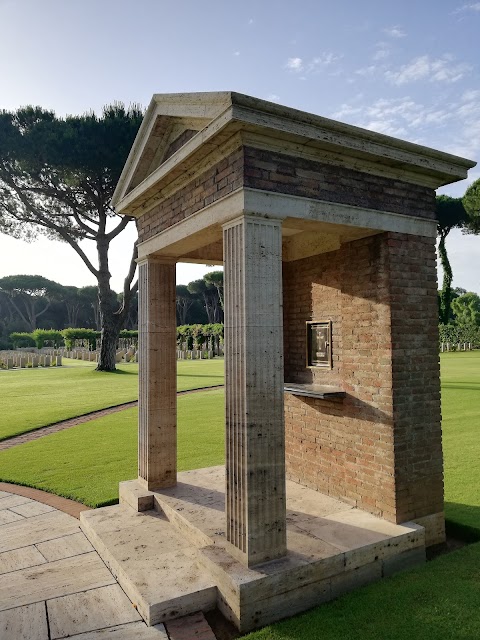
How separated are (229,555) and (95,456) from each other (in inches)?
203

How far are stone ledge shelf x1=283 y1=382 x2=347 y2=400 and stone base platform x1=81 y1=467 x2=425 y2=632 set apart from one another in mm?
1304

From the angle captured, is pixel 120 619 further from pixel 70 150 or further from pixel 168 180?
pixel 70 150

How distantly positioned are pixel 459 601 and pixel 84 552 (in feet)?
12.3

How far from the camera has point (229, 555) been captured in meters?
4.05

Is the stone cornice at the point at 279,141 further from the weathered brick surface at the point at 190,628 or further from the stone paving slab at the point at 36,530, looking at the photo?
the stone paving slab at the point at 36,530

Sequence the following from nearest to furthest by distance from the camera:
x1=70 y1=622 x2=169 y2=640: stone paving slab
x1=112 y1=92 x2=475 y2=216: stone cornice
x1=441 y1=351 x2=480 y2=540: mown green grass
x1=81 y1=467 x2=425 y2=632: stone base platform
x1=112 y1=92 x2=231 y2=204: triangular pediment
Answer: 1. x1=70 y1=622 x2=169 y2=640: stone paving slab
2. x1=81 y1=467 x2=425 y2=632: stone base platform
3. x1=112 y1=92 x2=475 y2=216: stone cornice
4. x1=112 y1=92 x2=231 y2=204: triangular pediment
5. x1=441 y1=351 x2=480 y2=540: mown green grass

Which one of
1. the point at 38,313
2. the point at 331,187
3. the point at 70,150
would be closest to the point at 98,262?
the point at 70,150

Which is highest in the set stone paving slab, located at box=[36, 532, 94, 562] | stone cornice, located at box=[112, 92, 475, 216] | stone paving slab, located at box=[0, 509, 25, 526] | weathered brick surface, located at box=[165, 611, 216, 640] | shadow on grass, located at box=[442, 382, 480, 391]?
stone cornice, located at box=[112, 92, 475, 216]

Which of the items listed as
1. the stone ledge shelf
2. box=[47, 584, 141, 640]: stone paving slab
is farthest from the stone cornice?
box=[47, 584, 141, 640]: stone paving slab

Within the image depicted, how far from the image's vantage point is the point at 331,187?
4516 millimetres

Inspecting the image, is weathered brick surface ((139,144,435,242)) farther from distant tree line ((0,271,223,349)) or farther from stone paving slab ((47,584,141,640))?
distant tree line ((0,271,223,349))

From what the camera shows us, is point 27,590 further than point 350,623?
Yes

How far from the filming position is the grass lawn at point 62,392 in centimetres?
1208

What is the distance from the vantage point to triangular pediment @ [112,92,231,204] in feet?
13.8
